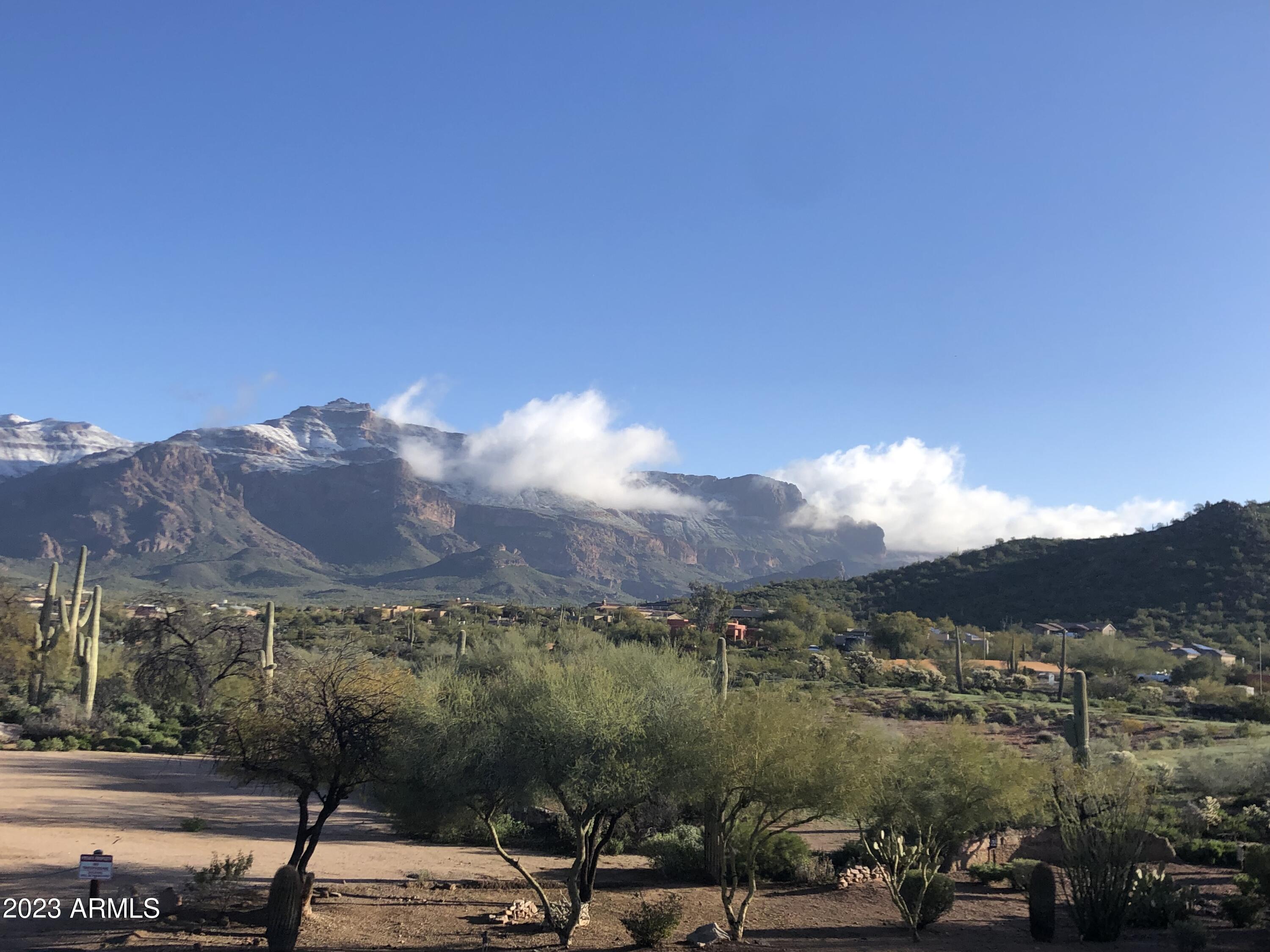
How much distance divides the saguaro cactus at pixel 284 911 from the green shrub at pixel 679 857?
972cm

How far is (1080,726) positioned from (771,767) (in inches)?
745

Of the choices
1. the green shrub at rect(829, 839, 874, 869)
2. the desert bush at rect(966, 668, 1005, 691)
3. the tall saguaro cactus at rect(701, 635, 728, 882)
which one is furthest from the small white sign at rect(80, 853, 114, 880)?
the desert bush at rect(966, 668, 1005, 691)

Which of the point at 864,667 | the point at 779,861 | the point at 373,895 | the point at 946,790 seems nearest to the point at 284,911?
the point at 373,895

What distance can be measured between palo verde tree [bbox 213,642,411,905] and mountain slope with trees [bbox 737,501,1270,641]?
65381 mm

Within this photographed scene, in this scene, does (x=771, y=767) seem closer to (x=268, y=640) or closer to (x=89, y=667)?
(x=268, y=640)

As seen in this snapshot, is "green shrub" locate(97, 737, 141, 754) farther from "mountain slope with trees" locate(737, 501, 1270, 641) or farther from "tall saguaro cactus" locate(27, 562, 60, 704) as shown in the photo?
"mountain slope with trees" locate(737, 501, 1270, 641)

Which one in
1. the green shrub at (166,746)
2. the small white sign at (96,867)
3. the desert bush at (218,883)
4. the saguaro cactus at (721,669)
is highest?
the saguaro cactus at (721,669)

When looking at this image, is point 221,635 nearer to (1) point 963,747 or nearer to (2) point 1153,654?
(1) point 963,747

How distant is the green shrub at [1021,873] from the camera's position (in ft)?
67.3

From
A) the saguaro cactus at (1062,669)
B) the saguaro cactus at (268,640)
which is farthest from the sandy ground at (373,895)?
the saguaro cactus at (1062,669)

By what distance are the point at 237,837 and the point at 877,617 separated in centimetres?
5922

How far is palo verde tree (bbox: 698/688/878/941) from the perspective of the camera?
1531 centimetres

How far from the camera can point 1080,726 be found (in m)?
29.8

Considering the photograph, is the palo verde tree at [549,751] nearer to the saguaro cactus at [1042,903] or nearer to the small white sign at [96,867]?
the small white sign at [96,867]
